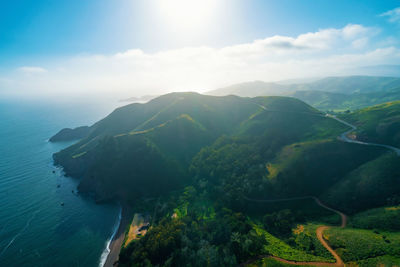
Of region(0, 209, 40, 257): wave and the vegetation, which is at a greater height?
the vegetation

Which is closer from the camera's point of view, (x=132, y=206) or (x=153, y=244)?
(x=153, y=244)

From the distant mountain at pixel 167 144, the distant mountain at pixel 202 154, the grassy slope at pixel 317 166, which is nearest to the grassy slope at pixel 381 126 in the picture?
the distant mountain at pixel 202 154

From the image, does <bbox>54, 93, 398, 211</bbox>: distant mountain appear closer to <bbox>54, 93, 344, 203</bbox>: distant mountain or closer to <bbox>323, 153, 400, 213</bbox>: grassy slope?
<bbox>54, 93, 344, 203</bbox>: distant mountain

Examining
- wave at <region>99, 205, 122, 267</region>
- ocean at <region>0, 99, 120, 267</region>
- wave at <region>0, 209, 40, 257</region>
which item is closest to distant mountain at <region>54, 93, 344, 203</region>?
ocean at <region>0, 99, 120, 267</region>

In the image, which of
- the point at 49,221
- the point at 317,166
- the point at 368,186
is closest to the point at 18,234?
the point at 49,221

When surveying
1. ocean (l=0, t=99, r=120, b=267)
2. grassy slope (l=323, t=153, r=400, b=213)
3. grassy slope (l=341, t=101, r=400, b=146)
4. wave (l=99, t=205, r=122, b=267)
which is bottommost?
wave (l=99, t=205, r=122, b=267)

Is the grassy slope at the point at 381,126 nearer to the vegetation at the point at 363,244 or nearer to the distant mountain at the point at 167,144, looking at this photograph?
the distant mountain at the point at 167,144

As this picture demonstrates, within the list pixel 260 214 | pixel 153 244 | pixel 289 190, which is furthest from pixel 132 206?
pixel 289 190

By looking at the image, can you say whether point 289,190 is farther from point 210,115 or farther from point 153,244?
point 210,115
